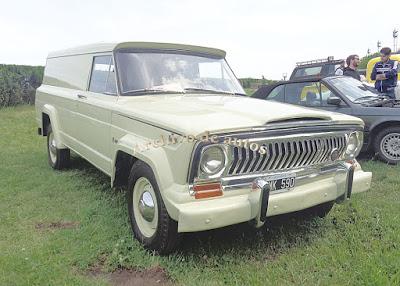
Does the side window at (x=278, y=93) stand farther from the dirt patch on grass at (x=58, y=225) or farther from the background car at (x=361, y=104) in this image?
the dirt patch on grass at (x=58, y=225)

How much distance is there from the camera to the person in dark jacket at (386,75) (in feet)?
28.3

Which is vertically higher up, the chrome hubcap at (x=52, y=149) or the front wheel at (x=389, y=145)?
the front wheel at (x=389, y=145)

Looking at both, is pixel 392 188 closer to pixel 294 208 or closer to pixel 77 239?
pixel 294 208

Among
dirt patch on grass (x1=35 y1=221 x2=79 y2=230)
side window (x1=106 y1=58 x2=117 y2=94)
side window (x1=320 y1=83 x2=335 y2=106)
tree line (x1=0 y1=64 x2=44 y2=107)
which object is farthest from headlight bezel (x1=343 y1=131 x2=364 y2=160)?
tree line (x1=0 y1=64 x2=44 y2=107)

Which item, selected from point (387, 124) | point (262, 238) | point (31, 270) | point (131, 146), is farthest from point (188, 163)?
point (387, 124)

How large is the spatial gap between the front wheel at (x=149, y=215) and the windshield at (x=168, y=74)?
42.4 inches

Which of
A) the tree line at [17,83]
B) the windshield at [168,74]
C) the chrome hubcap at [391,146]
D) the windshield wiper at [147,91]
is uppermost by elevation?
the windshield at [168,74]

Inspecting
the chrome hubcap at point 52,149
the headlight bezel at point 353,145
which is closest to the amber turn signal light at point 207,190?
the headlight bezel at point 353,145

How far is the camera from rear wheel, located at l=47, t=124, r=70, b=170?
21.8ft

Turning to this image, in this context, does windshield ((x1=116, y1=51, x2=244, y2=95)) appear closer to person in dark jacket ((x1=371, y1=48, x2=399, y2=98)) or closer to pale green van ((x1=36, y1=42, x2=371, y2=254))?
pale green van ((x1=36, y1=42, x2=371, y2=254))

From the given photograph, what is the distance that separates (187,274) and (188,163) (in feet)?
3.05

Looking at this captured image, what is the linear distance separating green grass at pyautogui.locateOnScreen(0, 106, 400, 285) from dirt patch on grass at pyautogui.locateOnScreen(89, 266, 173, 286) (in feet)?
0.20

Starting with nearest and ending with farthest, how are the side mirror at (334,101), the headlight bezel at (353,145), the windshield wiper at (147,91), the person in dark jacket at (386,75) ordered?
the headlight bezel at (353,145), the windshield wiper at (147,91), the side mirror at (334,101), the person in dark jacket at (386,75)

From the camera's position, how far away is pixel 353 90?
286 inches
